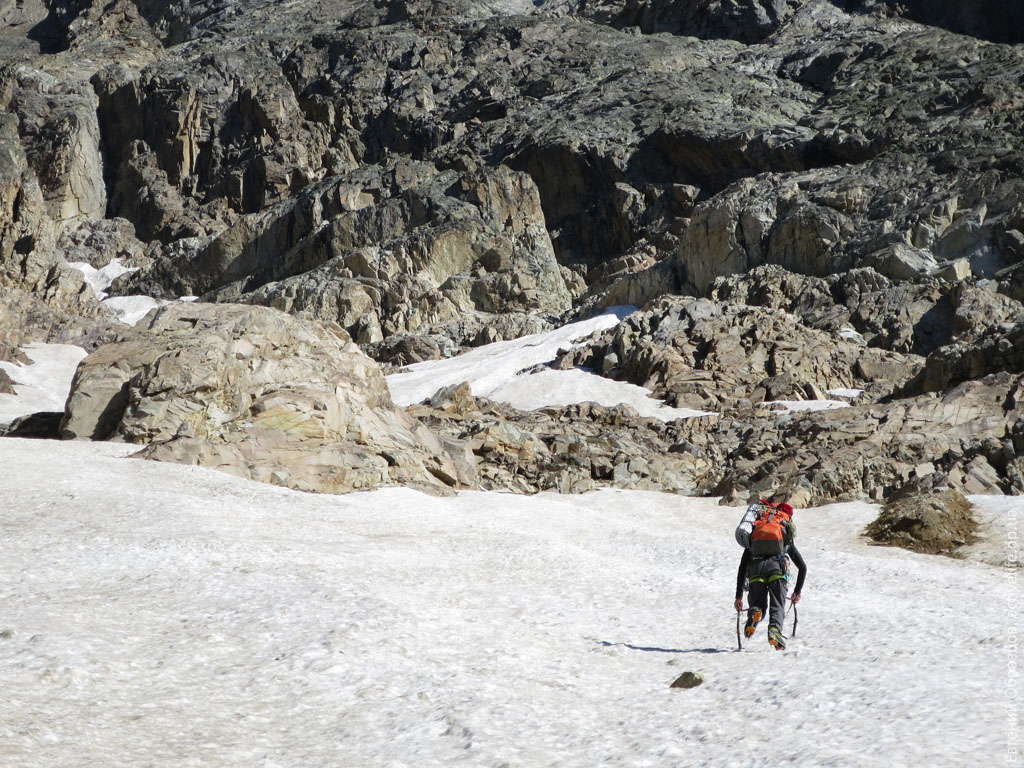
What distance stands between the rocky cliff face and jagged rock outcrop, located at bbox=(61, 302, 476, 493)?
5743 millimetres

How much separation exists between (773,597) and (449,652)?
13.0 feet

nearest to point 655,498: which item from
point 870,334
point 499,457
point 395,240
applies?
point 499,457

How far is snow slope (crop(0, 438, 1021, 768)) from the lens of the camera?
7.87 m

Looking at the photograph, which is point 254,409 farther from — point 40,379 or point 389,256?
point 389,256

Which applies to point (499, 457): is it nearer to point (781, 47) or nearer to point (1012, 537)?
point (1012, 537)

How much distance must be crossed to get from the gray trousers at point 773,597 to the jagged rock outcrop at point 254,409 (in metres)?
17.5

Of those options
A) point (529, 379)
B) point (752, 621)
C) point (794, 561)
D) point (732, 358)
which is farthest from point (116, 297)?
point (794, 561)

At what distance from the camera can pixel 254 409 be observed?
3019 cm

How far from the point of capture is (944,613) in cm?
1329

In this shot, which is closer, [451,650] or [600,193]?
[451,650]

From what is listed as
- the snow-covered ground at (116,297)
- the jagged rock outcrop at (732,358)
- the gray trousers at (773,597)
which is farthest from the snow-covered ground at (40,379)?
the gray trousers at (773,597)

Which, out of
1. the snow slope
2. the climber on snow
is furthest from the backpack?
the snow slope

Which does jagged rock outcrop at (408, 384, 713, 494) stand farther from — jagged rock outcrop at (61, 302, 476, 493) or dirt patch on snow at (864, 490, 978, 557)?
dirt patch on snow at (864, 490, 978, 557)

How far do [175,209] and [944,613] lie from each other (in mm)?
139924
